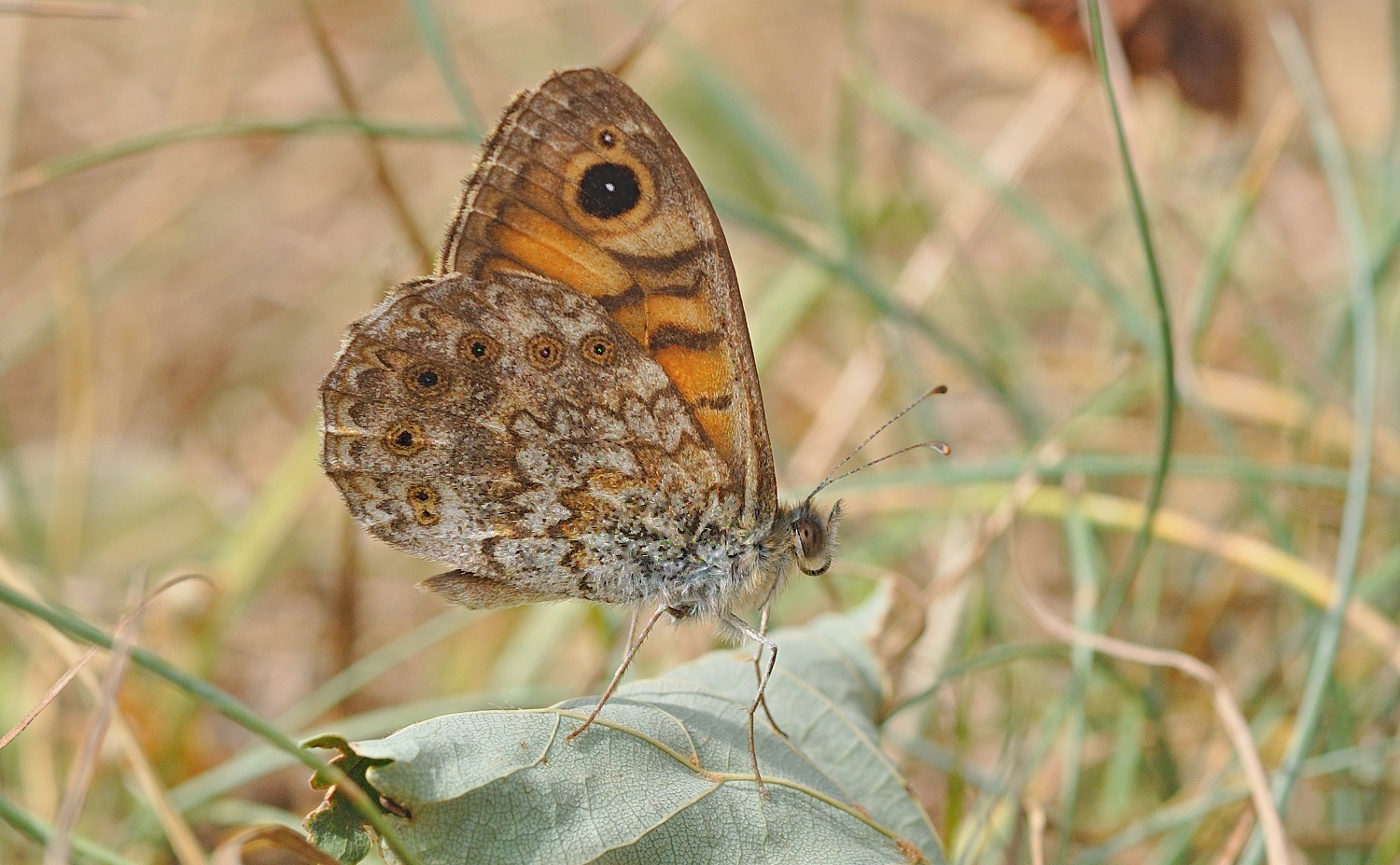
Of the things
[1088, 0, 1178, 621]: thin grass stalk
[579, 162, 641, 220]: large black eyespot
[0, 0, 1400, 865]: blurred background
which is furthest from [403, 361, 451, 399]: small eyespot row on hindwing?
[1088, 0, 1178, 621]: thin grass stalk

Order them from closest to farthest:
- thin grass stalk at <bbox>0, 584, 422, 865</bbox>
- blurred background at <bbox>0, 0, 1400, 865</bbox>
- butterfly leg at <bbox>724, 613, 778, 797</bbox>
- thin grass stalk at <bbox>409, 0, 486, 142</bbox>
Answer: thin grass stalk at <bbox>0, 584, 422, 865</bbox> < butterfly leg at <bbox>724, 613, 778, 797</bbox> < blurred background at <bbox>0, 0, 1400, 865</bbox> < thin grass stalk at <bbox>409, 0, 486, 142</bbox>

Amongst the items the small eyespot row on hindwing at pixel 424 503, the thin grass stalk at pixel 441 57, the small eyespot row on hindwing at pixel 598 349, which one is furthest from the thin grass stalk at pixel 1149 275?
the thin grass stalk at pixel 441 57

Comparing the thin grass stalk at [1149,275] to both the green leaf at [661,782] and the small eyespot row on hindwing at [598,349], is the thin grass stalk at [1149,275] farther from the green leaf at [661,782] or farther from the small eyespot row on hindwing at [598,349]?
the small eyespot row on hindwing at [598,349]

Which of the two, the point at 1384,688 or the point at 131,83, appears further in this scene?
the point at 131,83

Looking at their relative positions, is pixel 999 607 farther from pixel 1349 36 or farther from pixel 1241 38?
pixel 1349 36

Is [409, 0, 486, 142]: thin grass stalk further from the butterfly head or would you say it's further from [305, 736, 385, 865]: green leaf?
[305, 736, 385, 865]: green leaf

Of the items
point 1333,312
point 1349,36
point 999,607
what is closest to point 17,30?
point 999,607
